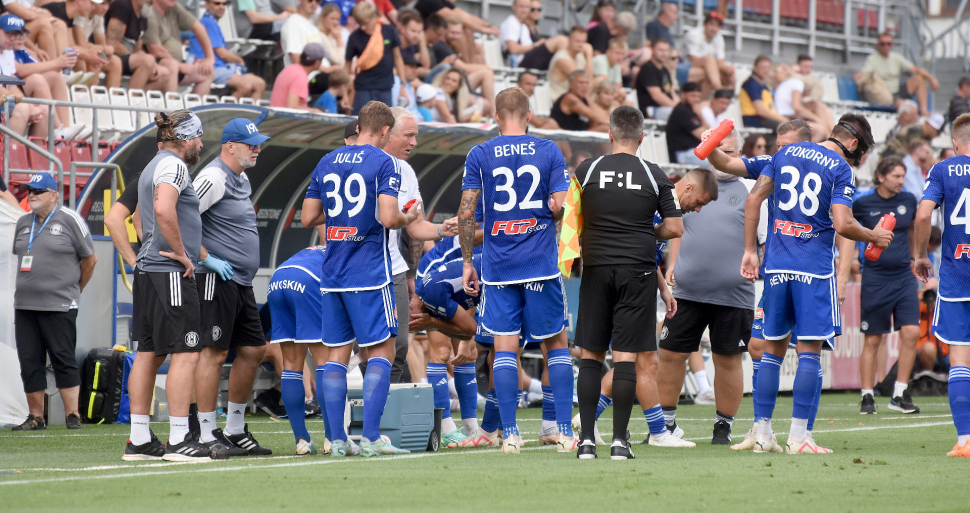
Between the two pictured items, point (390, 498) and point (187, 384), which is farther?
point (187, 384)

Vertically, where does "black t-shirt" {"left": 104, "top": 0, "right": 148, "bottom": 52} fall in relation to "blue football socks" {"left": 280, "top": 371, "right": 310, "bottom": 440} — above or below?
above

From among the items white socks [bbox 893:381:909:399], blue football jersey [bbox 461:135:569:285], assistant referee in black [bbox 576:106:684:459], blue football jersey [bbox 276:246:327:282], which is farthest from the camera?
white socks [bbox 893:381:909:399]

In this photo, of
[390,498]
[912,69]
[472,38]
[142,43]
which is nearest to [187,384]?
[390,498]

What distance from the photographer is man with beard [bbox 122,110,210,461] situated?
7.47 metres

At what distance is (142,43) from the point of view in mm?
15383

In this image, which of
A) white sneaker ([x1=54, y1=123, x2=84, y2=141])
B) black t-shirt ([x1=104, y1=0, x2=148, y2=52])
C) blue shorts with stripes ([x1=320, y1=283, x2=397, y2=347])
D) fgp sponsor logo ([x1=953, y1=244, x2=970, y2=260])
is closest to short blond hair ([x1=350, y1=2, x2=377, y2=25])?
black t-shirt ([x1=104, y1=0, x2=148, y2=52])

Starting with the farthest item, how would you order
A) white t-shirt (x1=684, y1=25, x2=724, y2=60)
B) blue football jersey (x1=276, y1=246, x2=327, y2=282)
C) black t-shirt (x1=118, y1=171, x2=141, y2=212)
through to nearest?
1. white t-shirt (x1=684, y1=25, x2=724, y2=60)
2. black t-shirt (x1=118, y1=171, x2=141, y2=212)
3. blue football jersey (x1=276, y1=246, x2=327, y2=282)

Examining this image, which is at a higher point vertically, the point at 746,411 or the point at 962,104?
the point at 962,104

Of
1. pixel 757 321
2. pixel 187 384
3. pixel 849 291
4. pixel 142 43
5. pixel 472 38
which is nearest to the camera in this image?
pixel 187 384

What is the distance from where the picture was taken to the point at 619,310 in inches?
295

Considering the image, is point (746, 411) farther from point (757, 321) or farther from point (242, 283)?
point (242, 283)

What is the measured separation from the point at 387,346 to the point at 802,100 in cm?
1748

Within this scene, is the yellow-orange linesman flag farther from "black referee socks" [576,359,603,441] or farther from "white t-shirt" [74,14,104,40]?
"white t-shirt" [74,14,104,40]

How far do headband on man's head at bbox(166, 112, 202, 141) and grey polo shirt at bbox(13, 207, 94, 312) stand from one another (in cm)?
350
